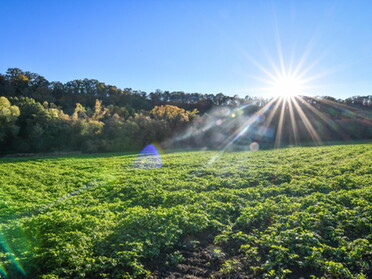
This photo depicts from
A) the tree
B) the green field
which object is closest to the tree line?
the tree

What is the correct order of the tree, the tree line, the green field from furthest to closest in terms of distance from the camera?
1. the tree line
2. the tree
3. the green field

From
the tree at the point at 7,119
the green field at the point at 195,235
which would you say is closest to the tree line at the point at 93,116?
the tree at the point at 7,119

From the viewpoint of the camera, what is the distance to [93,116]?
50625 millimetres

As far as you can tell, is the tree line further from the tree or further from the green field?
the green field

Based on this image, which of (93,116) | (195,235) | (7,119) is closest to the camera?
(195,235)

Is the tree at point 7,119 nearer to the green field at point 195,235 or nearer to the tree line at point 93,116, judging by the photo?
the tree line at point 93,116

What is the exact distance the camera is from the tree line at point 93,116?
40438 millimetres

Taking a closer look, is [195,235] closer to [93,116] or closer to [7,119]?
[7,119]

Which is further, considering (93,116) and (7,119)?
(93,116)

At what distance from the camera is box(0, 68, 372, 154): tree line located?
40.4 m

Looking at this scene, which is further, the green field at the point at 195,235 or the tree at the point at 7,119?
the tree at the point at 7,119

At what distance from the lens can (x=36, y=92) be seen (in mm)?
62000

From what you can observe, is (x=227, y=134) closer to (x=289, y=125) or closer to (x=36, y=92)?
(x=289, y=125)

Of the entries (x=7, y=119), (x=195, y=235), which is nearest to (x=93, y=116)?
(x=7, y=119)
